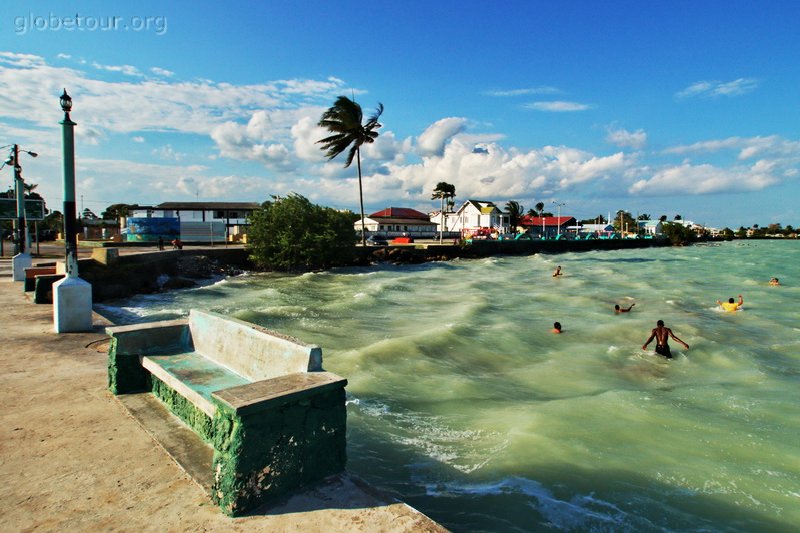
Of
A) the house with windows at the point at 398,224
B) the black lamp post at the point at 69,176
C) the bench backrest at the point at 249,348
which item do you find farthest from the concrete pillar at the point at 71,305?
the house with windows at the point at 398,224

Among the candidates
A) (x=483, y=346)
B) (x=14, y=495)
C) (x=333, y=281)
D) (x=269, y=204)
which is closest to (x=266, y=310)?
(x=483, y=346)

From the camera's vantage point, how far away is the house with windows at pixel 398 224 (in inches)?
3071

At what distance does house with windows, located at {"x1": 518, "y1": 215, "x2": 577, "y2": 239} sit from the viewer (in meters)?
96.8

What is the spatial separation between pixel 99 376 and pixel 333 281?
22.1 meters

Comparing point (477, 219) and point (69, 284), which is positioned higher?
point (477, 219)

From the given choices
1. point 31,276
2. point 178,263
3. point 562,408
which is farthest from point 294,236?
point 562,408

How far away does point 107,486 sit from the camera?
3.36 meters

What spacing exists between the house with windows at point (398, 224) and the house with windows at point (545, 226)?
22.5 metres

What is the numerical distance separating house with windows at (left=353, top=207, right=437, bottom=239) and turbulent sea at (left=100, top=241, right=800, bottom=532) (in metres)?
58.1

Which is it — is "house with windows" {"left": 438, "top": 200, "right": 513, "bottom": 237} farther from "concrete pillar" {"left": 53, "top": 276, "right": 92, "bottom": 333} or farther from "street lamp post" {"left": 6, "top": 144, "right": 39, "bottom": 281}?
Answer: "concrete pillar" {"left": 53, "top": 276, "right": 92, "bottom": 333}

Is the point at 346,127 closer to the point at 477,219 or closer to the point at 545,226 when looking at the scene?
the point at 477,219

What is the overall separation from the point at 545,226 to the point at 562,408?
3755 inches

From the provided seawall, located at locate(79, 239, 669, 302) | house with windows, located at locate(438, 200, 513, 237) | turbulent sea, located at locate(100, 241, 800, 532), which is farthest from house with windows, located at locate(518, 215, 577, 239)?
turbulent sea, located at locate(100, 241, 800, 532)

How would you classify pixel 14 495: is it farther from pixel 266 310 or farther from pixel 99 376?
pixel 266 310
